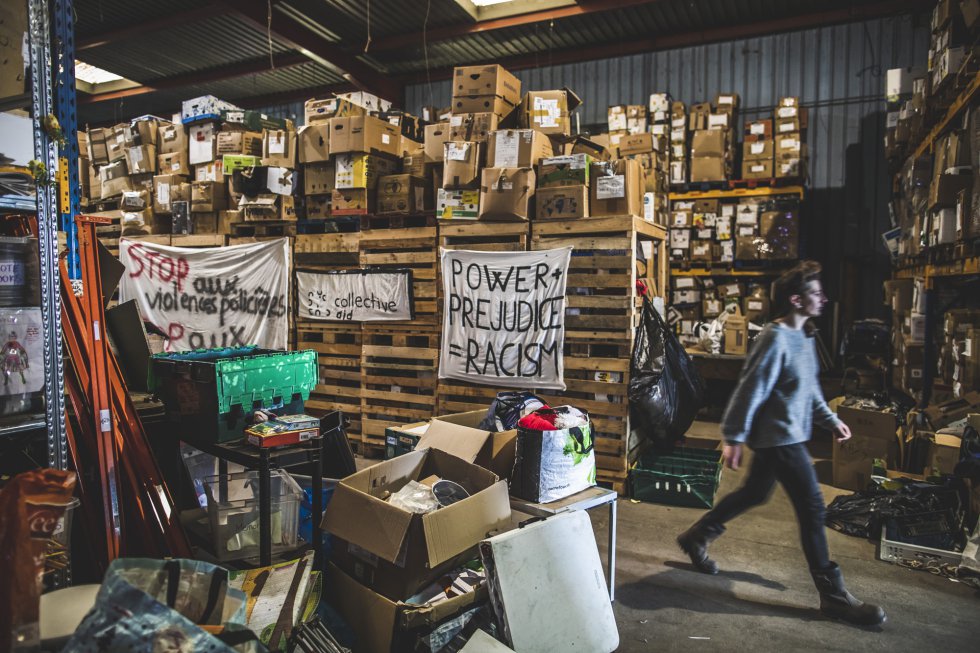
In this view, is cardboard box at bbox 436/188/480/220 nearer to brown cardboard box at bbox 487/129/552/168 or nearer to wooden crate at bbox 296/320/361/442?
brown cardboard box at bbox 487/129/552/168

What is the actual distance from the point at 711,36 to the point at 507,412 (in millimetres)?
8447

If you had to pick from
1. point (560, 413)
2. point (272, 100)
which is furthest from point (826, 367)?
point (272, 100)

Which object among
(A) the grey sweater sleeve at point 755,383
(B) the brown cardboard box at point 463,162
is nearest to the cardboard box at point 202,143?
(B) the brown cardboard box at point 463,162

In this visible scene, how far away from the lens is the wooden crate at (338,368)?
21.8 ft

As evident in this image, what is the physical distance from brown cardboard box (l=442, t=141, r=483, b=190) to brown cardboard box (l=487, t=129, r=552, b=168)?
0.12m

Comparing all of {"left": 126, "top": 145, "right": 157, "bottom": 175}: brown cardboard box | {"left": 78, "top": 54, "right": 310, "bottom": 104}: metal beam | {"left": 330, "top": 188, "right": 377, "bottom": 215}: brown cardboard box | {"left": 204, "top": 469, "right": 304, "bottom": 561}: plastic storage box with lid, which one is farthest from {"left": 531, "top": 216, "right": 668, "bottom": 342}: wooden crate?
{"left": 78, "top": 54, "right": 310, "bottom": 104}: metal beam

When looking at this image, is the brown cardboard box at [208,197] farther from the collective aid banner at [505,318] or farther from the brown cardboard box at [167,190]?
the collective aid banner at [505,318]

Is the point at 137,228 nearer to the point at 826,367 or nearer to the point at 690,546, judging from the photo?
the point at 690,546

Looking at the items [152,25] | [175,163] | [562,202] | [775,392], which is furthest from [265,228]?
[775,392]

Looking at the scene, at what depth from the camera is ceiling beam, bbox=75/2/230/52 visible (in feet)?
31.4

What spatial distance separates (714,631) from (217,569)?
Answer: 96.0 inches

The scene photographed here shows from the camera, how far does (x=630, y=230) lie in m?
5.28

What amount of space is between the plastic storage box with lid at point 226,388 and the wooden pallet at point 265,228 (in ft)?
11.4

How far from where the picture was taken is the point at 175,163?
7699 millimetres
